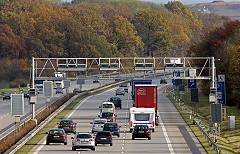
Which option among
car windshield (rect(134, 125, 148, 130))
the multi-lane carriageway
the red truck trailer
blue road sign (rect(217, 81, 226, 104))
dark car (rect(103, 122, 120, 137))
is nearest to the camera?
the multi-lane carriageway

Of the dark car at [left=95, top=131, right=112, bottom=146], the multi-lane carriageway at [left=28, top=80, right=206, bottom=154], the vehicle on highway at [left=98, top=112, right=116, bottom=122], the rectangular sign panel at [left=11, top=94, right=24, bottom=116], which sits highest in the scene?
the rectangular sign panel at [left=11, top=94, right=24, bottom=116]

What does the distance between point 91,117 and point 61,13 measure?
109 metres

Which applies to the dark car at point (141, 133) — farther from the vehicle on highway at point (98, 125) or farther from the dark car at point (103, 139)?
the dark car at point (103, 139)

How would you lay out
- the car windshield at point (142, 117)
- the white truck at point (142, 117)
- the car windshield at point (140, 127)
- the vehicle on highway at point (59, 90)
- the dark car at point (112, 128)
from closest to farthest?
the car windshield at point (140, 127) → the dark car at point (112, 128) → the white truck at point (142, 117) → the car windshield at point (142, 117) → the vehicle on highway at point (59, 90)

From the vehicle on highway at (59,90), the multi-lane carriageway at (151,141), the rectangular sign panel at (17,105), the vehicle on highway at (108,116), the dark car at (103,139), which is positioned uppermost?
the rectangular sign panel at (17,105)

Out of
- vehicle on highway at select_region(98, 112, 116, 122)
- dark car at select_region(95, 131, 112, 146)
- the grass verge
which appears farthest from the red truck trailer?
dark car at select_region(95, 131, 112, 146)

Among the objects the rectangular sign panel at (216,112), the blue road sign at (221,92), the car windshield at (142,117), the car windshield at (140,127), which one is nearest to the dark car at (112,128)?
the car windshield at (140,127)

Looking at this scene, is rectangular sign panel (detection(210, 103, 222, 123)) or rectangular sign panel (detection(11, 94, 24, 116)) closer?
rectangular sign panel (detection(210, 103, 222, 123))

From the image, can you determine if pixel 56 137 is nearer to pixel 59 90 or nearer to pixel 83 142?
pixel 83 142

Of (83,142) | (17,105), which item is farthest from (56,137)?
(17,105)

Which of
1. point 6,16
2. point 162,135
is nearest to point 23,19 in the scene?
point 6,16

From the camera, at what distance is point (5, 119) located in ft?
303

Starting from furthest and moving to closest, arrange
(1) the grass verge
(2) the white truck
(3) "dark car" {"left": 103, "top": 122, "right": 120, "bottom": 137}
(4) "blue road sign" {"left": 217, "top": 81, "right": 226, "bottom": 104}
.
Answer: (4) "blue road sign" {"left": 217, "top": 81, "right": 226, "bottom": 104} < (2) the white truck < (3) "dark car" {"left": 103, "top": 122, "right": 120, "bottom": 137} < (1) the grass verge

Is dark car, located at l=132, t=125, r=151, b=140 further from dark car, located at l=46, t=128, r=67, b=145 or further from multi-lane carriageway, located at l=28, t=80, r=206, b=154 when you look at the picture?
dark car, located at l=46, t=128, r=67, b=145
